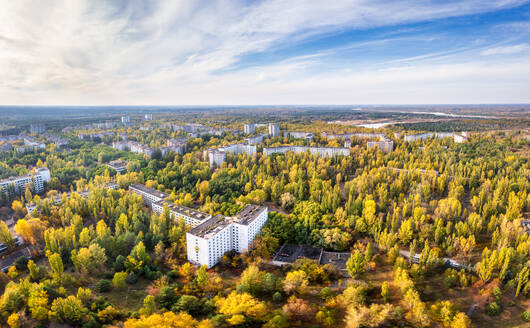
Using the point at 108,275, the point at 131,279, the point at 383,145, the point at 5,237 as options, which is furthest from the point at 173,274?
the point at 383,145

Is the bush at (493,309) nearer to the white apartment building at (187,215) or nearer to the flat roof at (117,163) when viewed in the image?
the white apartment building at (187,215)

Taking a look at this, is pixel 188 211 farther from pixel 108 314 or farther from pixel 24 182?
pixel 24 182

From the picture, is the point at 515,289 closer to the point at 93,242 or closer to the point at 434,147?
the point at 93,242

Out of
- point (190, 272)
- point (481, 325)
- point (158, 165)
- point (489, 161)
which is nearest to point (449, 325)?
point (481, 325)

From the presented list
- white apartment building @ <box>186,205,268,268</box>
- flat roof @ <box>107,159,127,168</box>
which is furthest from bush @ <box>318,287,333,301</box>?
flat roof @ <box>107,159,127,168</box>

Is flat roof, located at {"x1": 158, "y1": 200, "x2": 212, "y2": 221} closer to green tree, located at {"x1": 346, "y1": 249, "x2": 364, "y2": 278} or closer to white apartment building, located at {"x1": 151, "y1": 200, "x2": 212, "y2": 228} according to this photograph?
white apartment building, located at {"x1": 151, "y1": 200, "x2": 212, "y2": 228}

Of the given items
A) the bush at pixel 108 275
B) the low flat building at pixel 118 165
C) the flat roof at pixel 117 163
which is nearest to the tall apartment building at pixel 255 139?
the flat roof at pixel 117 163
